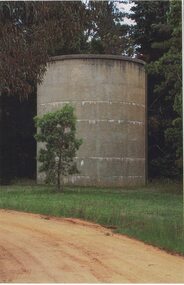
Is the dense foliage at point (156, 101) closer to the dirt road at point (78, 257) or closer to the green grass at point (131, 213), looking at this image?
the green grass at point (131, 213)

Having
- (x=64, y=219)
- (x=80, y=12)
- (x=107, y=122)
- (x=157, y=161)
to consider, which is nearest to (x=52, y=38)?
(x=80, y=12)

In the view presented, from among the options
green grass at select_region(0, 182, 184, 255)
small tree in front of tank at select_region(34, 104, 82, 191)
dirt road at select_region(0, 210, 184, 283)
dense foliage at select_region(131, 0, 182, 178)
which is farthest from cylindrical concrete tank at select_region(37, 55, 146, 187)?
dirt road at select_region(0, 210, 184, 283)

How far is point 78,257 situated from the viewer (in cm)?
1077

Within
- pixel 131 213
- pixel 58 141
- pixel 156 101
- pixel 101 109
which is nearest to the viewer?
pixel 131 213

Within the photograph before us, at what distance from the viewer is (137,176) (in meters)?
37.2

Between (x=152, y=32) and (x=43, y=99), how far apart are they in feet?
36.4

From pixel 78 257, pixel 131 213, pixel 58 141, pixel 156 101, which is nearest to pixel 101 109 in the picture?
pixel 58 141

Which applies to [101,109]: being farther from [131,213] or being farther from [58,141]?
[131,213]

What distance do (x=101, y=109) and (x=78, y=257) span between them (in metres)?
25.5

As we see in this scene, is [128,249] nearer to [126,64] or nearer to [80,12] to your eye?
[80,12]

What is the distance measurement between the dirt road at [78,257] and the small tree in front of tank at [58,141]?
13.4 metres

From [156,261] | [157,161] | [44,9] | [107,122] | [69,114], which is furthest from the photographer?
[157,161]

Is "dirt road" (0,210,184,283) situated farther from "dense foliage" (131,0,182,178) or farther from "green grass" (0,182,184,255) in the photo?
"dense foliage" (131,0,182,178)

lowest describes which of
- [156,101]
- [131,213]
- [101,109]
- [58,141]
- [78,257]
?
[78,257]
